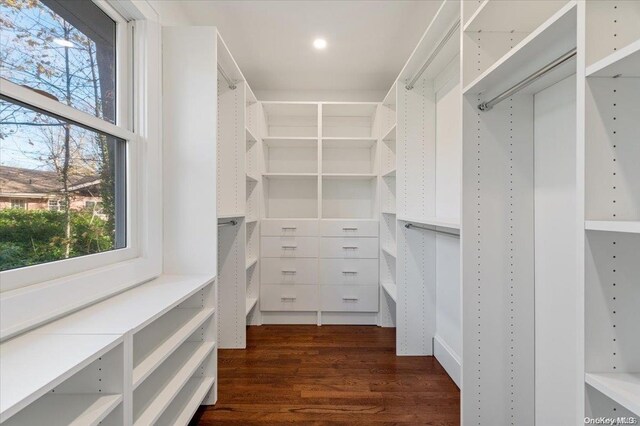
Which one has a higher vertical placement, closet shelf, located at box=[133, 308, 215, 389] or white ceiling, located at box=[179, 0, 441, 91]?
white ceiling, located at box=[179, 0, 441, 91]

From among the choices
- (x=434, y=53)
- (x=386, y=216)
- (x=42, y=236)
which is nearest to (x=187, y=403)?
(x=42, y=236)

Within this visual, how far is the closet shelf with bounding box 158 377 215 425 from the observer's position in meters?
1.37

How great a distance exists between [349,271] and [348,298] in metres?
0.26

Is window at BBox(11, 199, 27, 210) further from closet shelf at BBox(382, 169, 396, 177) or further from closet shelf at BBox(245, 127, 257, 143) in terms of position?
closet shelf at BBox(382, 169, 396, 177)

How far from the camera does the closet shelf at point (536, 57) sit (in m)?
0.83

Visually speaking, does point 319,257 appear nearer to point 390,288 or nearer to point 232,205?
point 390,288

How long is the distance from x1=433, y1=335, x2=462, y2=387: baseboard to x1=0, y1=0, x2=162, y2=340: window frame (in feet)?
6.39

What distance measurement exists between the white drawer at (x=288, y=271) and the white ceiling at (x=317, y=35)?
5.92 feet

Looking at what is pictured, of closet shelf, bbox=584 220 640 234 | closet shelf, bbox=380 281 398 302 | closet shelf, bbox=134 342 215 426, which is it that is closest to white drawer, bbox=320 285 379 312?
closet shelf, bbox=380 281 398 302

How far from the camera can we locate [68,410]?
0.87 metres

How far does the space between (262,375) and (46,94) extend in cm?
191

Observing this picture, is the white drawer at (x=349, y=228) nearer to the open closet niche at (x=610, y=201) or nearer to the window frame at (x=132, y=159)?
the window frame at (x=132, y=159)

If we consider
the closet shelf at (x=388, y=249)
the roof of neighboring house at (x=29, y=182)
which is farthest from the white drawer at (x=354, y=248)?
the roof of neighboring house at (x=29, y=182)

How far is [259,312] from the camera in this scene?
9.69 feet
